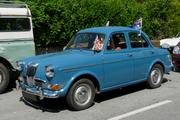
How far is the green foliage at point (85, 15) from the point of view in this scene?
1308 centimetres

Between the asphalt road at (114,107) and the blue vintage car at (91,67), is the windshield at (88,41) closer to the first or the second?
the blue vintage car at (91,67)

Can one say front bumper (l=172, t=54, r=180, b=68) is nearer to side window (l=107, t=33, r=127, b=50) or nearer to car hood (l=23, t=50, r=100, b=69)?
side window (l=107, t=33, r=127, b=50)

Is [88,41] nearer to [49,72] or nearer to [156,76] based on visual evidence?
[49,72]

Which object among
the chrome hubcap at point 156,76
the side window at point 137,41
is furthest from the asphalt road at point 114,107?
the side window at point 137,41

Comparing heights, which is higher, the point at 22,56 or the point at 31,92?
the point at 22,56

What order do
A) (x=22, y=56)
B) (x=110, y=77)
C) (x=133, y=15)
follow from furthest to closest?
1. (x=133, y=15)
2. (x=22, y=56)
3. (x=110, y=77)

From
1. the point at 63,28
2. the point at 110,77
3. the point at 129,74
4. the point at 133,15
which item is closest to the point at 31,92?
the point at 110,77

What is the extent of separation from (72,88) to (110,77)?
1108mm

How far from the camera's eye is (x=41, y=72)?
7.54 metres

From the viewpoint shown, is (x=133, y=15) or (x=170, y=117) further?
(x=133, y=15)

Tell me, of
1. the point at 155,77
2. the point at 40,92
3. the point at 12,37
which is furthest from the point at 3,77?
the point at 155,77

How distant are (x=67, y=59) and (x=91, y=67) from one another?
541 mm

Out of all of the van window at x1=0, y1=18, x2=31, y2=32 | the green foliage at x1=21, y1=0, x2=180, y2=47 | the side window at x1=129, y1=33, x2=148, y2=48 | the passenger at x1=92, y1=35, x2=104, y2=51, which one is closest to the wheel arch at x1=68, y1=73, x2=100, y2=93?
the passenger at x1=92, y1=35, x2=104, y2=51

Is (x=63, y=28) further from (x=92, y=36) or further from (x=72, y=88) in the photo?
(x=72, y=88)
